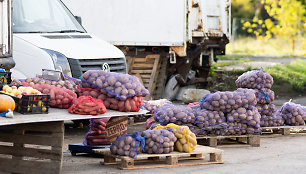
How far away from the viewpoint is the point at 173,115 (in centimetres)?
913

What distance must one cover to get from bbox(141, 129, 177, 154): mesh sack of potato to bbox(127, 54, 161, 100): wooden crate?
359 inches

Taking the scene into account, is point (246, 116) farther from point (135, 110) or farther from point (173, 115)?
point (135, 110)

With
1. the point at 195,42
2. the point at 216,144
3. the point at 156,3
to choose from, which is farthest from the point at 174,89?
the point at 216,144

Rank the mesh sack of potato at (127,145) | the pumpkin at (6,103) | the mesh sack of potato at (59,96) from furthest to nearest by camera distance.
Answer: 1. the mesh sack of potato at (127,145)
2. the mesh sack of potato at (59,96)
3. the pumpkin at (6,103)

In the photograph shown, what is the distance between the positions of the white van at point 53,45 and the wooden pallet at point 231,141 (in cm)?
218

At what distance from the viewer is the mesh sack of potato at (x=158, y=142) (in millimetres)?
7617

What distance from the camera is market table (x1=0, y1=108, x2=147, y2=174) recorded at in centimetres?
659

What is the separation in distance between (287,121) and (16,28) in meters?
→ 5.25

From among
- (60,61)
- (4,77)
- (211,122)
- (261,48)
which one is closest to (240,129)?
(211,122)

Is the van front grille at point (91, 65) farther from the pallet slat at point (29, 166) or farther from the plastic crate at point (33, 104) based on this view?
the plastic crate at point (33, 104)

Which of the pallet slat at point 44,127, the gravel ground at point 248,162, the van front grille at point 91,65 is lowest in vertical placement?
the gravel ground at point 248,162

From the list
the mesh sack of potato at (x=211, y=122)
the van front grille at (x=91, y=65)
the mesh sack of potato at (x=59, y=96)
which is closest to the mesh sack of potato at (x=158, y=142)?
the mesh sack of potato at (x=59, y=96)

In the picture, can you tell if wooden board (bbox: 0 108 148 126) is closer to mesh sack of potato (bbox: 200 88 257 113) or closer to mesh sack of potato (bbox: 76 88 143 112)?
mesh sack of potato (bbox: 76 88 143 112)

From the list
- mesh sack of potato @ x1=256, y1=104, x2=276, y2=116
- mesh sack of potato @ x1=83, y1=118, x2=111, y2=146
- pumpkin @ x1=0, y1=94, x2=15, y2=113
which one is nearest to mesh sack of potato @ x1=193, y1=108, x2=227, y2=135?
mesh sack of potato @ x1=256, y1=104, x2=276, y2=116
